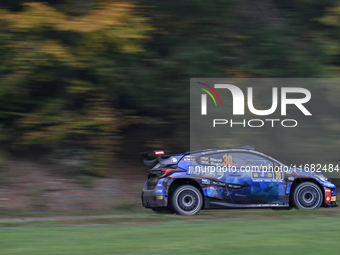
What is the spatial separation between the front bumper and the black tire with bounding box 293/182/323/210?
118 inches

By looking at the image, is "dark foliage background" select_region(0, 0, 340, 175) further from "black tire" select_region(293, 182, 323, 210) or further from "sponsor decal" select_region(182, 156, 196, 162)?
"sponsor decal" select_region(182, 156, 196, 162)

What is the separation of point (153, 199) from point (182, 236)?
2.97 meters

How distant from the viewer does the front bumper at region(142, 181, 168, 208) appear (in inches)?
407

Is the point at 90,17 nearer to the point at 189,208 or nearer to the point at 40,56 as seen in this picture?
the point at 40,56

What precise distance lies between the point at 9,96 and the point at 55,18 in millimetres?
2734

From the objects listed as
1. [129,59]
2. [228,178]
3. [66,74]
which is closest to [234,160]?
[228,178]

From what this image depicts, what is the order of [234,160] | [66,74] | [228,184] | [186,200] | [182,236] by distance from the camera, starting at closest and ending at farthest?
[182,236]
[186,200]
[228,184]
[234,160]
[66,74]

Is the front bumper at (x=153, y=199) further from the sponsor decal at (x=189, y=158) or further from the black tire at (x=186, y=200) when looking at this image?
the sponsor decal at (x=189, y=158)

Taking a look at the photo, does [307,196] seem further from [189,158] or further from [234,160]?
[189,158]

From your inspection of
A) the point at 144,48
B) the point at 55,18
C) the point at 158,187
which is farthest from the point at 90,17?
the point at 158,187

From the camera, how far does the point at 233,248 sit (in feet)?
21.6

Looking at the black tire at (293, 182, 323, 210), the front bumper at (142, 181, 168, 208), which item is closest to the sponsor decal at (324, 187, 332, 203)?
the black tire at (293, 182, 323, 210)

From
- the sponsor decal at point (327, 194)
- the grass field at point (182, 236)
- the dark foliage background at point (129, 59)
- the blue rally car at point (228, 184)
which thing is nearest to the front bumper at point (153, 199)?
the blue rally car at point (228, 184)

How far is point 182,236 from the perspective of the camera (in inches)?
297
